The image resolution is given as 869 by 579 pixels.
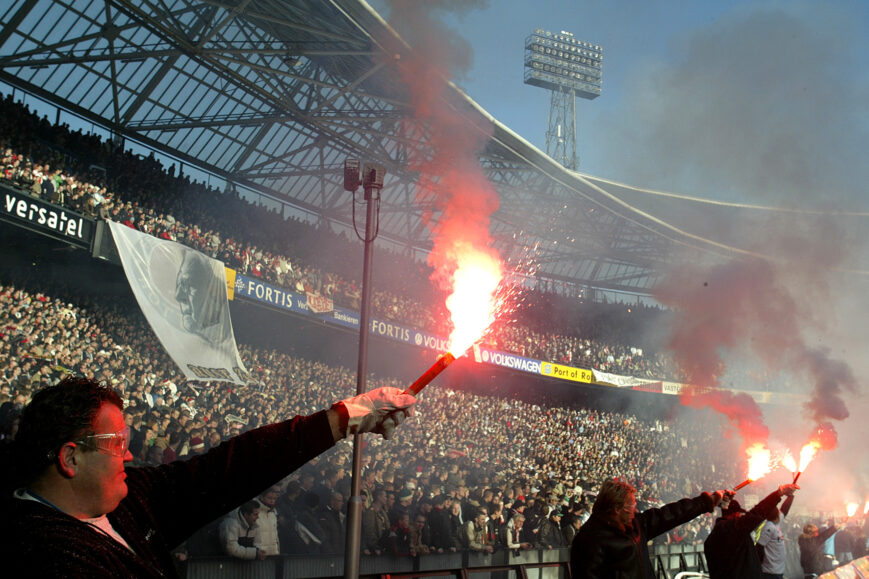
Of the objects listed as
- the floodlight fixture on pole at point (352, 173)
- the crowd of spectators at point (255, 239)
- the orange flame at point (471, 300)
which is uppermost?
the crowd of spectators at point (255, 239)

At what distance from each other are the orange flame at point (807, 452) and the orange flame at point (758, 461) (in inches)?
18.1

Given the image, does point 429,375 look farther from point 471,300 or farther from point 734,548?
point 734,548

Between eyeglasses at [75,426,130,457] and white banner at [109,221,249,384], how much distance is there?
14032 millimetres

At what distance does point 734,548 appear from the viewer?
6.87 m

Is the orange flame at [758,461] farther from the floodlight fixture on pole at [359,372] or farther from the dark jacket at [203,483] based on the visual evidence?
the dark jacket at [203,483]

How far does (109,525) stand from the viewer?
2.11 metres

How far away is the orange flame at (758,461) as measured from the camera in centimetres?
955

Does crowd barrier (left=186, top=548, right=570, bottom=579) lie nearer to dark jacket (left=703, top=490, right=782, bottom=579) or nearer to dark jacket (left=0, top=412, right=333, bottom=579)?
dark jacket (left=703, top=490, right=782, bottom=579)

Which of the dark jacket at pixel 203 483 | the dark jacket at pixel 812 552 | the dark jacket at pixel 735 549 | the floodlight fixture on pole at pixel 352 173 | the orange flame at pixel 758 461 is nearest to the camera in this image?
the dark jacket at pixel 203 483

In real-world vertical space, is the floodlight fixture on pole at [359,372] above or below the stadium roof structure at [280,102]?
below

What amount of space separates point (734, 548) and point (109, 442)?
635 cm

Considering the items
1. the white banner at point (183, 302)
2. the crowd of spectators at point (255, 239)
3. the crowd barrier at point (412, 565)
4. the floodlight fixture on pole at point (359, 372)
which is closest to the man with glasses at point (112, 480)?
the floodlight fixture on pole at point (359, 372)

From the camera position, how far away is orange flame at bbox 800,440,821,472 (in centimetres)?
965

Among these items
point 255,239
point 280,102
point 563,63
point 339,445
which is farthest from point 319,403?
point 563,63
